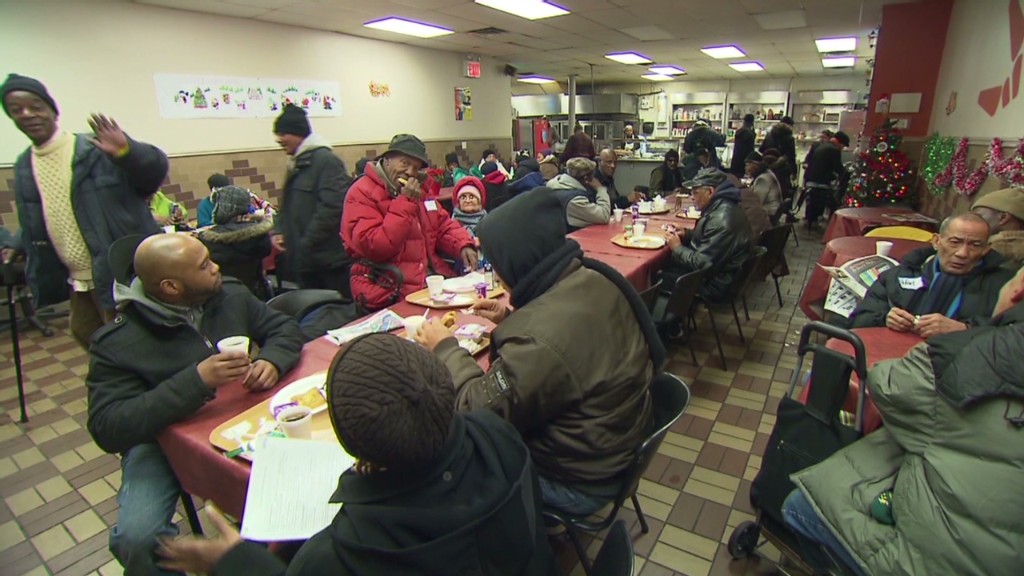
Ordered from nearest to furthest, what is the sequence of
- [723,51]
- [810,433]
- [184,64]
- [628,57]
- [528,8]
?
Result: [810,433] < [184,64] < [528,8] < [723,51] < [628,57]

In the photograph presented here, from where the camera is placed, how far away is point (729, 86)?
14008 millimetres

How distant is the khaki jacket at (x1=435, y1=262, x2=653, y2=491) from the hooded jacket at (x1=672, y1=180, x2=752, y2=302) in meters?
2.12

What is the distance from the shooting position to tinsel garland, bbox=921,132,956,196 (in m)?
4.69

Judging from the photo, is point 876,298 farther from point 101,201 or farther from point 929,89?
point 929,89

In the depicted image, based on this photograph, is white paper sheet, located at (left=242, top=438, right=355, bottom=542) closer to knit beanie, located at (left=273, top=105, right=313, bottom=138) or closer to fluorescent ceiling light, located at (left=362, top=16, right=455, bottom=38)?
knit beanie, located at (left=273, top=105, right=313, bottom=138)

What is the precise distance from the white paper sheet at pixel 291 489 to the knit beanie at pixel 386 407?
1.18 ft

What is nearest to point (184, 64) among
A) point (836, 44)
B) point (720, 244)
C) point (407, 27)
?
point (407, 27)

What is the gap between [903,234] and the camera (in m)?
3.71

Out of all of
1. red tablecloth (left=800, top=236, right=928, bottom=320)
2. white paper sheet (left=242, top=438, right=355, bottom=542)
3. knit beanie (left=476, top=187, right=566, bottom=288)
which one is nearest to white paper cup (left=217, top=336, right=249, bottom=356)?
white paper sheet (left=242, top=438, right=355, bottom=542)

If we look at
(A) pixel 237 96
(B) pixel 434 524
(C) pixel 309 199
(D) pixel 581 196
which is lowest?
(B) pixel 434 524

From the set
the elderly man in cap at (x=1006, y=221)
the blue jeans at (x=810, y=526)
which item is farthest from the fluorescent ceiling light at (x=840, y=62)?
the blue jeans at (x=810, y=526)

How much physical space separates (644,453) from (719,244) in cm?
232

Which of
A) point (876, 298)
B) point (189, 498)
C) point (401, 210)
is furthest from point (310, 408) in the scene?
point (876, 298)

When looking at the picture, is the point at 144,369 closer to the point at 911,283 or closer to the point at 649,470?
the point at 649,470
